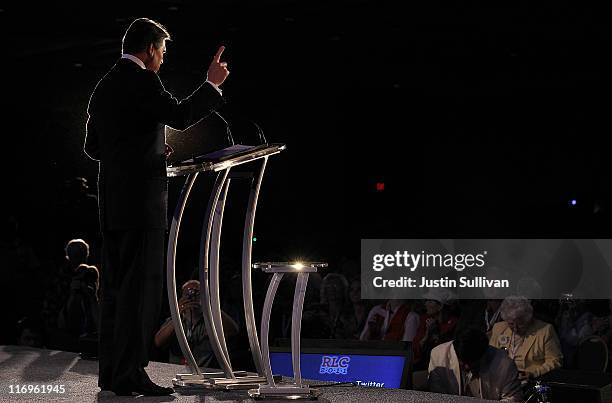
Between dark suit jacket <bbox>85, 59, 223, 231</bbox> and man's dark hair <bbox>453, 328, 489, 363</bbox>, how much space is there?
2269 millimetres

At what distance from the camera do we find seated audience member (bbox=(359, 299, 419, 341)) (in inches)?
210

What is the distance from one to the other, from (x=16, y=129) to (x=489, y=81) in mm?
4875

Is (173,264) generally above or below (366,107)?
below

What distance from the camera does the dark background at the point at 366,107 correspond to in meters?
7.30

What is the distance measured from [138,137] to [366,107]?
873 centimetres

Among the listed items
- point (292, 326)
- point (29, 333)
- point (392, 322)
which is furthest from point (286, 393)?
point (29, 333)

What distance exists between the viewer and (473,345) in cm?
413

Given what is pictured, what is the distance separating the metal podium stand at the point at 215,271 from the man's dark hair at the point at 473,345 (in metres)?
1.80

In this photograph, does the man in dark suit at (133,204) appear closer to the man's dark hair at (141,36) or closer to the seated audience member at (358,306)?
the man's dark hair at (141,36)

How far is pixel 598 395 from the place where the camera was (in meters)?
2.93

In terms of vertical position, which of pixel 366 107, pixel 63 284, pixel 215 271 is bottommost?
pixel 215 271

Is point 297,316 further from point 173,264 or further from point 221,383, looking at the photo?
point 173,264

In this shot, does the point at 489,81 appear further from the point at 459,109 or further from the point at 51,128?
the point at 51,128

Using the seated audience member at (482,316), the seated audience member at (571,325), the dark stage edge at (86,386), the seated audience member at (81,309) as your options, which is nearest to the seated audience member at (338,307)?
the seated audience member at (482,316)
